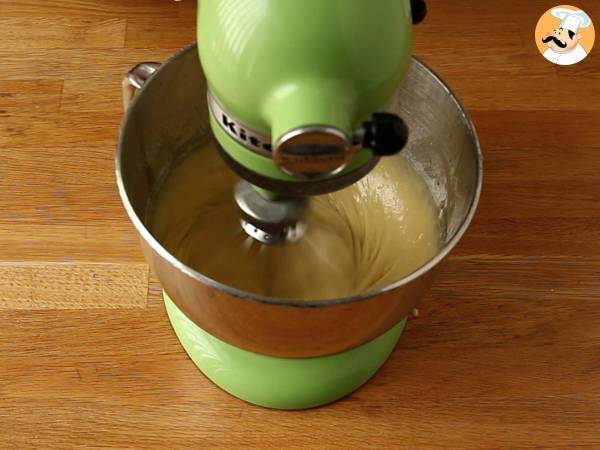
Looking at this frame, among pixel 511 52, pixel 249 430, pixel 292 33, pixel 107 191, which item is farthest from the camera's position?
pixel 511 52

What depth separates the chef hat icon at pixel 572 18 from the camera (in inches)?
35.3

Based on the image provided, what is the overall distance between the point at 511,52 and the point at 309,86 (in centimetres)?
53

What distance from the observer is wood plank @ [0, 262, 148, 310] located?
70 centimetres

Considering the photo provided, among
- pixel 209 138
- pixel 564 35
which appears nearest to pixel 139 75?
pixel 209 138

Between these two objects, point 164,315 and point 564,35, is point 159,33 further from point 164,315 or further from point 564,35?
point 564,35

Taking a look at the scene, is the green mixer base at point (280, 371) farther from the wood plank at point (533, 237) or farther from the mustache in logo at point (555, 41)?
the mustache in logo at point (555, 41)

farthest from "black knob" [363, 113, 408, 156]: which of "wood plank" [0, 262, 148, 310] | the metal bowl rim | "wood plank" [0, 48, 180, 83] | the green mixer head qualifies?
"wood plank" [0, 48, 180, 83]

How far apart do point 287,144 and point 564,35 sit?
59 cm

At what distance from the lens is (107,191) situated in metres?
0.76

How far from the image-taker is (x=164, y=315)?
0.71 m

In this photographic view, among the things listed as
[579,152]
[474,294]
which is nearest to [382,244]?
[474,294]

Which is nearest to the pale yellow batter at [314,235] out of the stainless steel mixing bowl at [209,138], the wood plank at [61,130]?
the stainless steel mixing bowl at [209,138]

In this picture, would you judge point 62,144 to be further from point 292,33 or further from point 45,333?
point 292,33

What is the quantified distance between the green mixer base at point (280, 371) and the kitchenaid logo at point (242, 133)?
0.73ft
